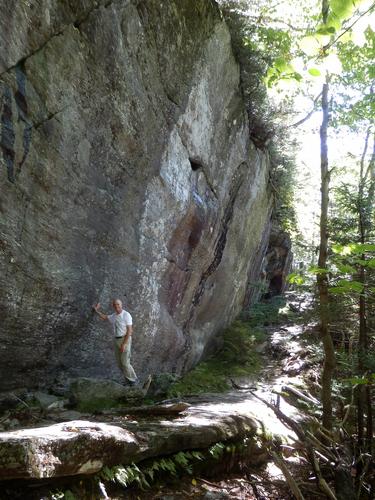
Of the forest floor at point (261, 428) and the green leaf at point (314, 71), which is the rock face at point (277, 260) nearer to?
the forest floor at point (261, 428)

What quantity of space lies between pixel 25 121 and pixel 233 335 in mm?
11791

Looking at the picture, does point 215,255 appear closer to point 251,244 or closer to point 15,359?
point 251,244

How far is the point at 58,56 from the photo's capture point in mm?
6523

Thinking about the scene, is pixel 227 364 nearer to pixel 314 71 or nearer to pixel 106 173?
pixel 106 173

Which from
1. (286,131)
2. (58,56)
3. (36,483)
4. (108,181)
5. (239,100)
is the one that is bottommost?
(36,483)

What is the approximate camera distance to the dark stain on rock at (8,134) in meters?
5.82

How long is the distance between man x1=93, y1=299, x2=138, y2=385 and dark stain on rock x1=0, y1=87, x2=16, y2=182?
3287 millimetres

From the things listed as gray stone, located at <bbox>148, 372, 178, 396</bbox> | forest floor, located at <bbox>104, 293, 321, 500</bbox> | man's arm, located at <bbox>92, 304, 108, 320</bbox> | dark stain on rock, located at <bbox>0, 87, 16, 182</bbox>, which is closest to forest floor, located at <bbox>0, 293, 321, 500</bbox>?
forest floor, located at <bbox>104, 293, 321, 500</bbox>

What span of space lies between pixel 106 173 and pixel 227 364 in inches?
361

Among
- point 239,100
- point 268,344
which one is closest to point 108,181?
point 239,100

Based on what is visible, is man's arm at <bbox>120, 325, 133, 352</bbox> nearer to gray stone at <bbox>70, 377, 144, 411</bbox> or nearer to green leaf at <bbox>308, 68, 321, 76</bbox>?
gray stone at <bbox>70, 377, 144, 411</bbox>

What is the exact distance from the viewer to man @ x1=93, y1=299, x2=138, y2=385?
8.09 m

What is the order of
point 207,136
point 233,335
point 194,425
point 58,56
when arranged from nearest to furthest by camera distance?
point 194,425
point 58,56
point 207,136
point 233,335

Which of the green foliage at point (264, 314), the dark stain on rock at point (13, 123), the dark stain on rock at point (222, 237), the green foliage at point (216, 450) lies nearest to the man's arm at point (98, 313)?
the dark stain on rock at point (13, 123)
